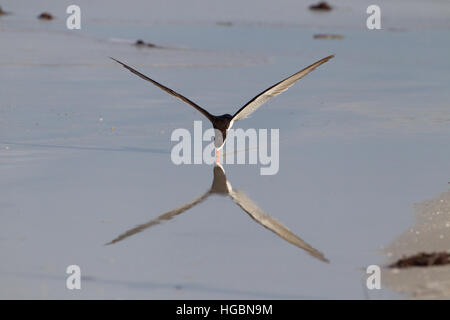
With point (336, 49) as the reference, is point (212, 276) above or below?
below

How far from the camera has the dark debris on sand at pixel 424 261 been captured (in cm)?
598

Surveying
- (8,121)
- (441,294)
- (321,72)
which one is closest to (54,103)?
(8,121)

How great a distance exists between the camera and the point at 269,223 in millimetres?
7129

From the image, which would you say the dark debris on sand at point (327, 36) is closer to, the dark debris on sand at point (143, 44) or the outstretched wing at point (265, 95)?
the dark debris on sand at point (143, 44)

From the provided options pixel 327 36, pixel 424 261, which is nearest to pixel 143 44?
pixel 327 36

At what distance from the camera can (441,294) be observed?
5.49 m

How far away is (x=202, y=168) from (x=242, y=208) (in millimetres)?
1418

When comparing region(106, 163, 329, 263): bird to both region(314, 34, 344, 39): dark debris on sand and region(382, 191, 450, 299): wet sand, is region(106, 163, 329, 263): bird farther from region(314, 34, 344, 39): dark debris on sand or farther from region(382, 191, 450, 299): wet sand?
region(314, 34, 344, 39): dark debris on sand

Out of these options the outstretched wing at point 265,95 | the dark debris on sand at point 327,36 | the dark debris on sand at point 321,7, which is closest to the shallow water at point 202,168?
the outstretched wing at point 265,95

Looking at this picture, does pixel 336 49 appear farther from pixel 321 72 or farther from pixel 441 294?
pixel 441 294

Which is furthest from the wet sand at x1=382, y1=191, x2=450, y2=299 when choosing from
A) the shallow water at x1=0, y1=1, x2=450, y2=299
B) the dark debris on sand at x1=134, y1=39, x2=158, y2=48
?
the dark debris on sand at x1=134, y1=39, x2=158, y2=48

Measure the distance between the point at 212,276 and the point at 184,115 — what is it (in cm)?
553

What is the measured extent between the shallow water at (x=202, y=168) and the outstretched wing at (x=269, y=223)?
70mm
